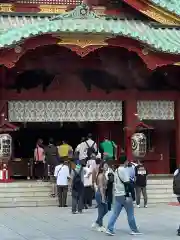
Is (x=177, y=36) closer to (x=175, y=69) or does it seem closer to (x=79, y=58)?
(x=175, y=69)

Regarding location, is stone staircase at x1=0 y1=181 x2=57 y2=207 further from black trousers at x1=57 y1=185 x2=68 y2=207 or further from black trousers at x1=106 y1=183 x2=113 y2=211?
black trousers at x1=106 y1=183 x2=113 y2=211

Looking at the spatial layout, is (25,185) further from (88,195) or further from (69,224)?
(69,224)

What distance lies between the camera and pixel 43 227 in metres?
13.7

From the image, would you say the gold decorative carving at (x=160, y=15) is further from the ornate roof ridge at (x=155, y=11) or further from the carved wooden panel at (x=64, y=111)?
the carved wooden panel at (x=64, y=111)

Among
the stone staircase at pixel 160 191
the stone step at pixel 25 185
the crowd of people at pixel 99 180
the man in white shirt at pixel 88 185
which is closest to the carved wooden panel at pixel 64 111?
the crowd of people at pixel 99 180

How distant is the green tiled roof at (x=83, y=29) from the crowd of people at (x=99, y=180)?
12.7 ft

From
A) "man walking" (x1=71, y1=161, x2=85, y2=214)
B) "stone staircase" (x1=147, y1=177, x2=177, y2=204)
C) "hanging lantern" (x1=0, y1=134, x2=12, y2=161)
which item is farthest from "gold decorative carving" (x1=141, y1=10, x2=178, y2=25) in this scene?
"man walking" (x1=71, y1=161, x2=85, y2=214)

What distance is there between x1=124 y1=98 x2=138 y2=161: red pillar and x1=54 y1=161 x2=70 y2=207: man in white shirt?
4527mm

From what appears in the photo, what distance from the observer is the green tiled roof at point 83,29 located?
19.1 meters

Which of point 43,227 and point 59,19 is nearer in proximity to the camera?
point 43,227

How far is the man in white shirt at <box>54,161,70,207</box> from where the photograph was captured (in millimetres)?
17984

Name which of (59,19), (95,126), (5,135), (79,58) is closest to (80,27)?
(59,19)

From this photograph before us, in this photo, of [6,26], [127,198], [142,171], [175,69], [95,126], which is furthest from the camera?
[95,126]

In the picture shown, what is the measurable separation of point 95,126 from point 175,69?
4738mm
